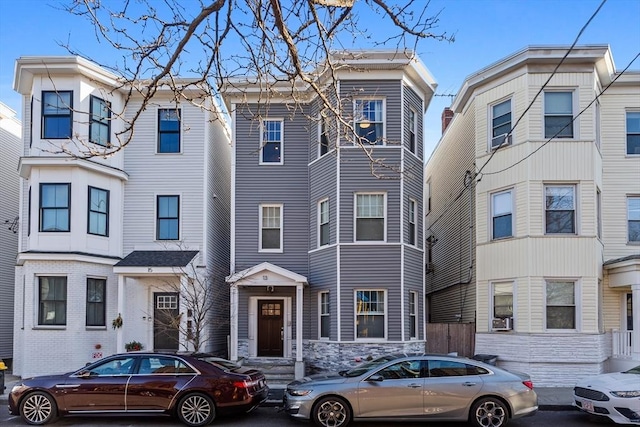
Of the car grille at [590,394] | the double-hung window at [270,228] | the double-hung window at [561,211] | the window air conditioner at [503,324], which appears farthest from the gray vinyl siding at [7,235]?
the car grille at [590,394]

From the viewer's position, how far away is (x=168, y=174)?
18609mm

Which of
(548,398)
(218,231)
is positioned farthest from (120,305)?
(548,398)

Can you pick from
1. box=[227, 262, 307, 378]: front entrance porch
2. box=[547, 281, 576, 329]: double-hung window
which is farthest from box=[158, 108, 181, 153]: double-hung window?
box=[547, 281, 576, 329]: double-hung window

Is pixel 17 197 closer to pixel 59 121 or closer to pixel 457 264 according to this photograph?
pixel 59 121

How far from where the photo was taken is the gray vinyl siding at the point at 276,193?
18.4 metres

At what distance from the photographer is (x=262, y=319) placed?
722 inches

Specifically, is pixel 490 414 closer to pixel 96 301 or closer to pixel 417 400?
pixel 417 400

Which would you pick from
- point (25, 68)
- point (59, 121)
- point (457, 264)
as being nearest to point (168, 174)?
point (59, 121)

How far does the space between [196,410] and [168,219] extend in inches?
358

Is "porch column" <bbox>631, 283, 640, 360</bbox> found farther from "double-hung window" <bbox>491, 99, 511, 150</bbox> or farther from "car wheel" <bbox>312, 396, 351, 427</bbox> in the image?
"car wheel" <bbox>312, 396, 351, 427</bbox>

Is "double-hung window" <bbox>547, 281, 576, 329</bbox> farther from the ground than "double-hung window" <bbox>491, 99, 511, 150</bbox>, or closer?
closer

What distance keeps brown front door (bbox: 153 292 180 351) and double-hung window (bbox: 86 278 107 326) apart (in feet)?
5.04

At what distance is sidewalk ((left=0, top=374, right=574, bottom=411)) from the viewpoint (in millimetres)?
12383

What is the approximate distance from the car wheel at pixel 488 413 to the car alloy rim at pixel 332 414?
7.66 ft
